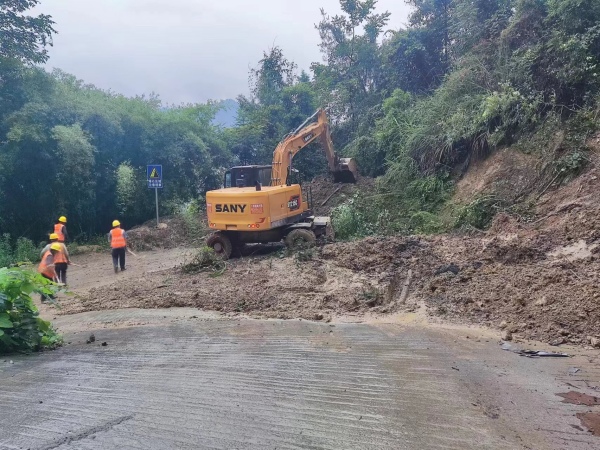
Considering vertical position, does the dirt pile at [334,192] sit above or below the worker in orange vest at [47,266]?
above

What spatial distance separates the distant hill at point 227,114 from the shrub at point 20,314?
17755 mm

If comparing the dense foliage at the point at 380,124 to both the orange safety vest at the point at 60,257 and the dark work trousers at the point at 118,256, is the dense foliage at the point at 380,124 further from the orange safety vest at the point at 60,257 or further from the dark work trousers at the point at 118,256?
the orange safety vest at the point at 60,257

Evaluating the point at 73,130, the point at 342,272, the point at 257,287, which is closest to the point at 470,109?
the point at 342,272

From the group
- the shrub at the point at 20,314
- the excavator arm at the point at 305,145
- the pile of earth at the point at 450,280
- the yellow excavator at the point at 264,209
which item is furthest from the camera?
the excavator arm at the point at 305,145

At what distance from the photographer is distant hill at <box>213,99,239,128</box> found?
893 inches

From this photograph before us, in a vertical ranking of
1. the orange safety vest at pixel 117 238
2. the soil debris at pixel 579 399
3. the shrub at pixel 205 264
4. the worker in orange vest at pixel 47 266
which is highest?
the orange safety vest at pixel 117 238

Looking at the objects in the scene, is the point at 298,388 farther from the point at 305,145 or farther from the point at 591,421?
the point at 305,145

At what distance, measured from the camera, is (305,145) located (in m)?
14.2

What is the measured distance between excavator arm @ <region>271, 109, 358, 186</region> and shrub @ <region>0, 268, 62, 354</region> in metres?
8.08

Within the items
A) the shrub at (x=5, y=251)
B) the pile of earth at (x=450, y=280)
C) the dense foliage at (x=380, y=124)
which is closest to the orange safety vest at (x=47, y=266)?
the pile of earth at (x=450, y=280)

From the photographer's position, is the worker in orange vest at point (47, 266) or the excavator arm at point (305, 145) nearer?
the worker in orange vest at point (47, 266)

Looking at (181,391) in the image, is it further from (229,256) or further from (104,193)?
(104,193)

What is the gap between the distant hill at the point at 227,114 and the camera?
74.4ft

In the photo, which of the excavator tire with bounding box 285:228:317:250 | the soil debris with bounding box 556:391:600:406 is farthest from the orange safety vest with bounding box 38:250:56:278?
the soil debris with bounding box 556:391:600:406
